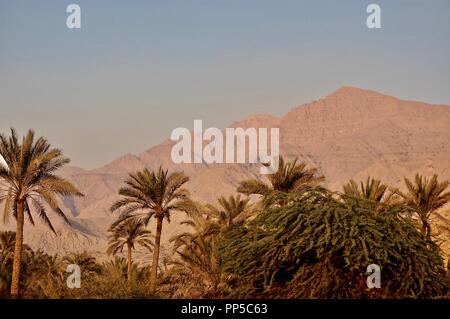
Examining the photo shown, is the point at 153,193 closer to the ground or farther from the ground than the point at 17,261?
farther from the ground

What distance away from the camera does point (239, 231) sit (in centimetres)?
3212

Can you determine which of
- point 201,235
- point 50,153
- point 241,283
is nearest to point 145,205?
point 201,235

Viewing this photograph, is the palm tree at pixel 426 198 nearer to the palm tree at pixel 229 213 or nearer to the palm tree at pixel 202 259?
the palm tree at pixel 229 213

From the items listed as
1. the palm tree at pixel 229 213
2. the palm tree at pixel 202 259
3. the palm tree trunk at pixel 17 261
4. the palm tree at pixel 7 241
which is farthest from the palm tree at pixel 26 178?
the palm tree at pixel 7 241

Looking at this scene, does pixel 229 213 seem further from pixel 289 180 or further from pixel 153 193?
pixel 153 193

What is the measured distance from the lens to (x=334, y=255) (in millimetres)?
27438

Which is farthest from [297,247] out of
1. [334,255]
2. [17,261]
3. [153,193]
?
[17,261]

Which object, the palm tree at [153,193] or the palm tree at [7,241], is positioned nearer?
the palm tree at [153,193]

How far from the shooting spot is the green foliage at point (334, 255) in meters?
26.9

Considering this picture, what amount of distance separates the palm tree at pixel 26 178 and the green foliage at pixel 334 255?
960 centimetres

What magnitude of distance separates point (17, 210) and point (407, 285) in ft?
61.4

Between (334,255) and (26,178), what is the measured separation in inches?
602

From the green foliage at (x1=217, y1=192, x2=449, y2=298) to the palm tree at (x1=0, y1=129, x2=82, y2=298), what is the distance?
31.5ft
